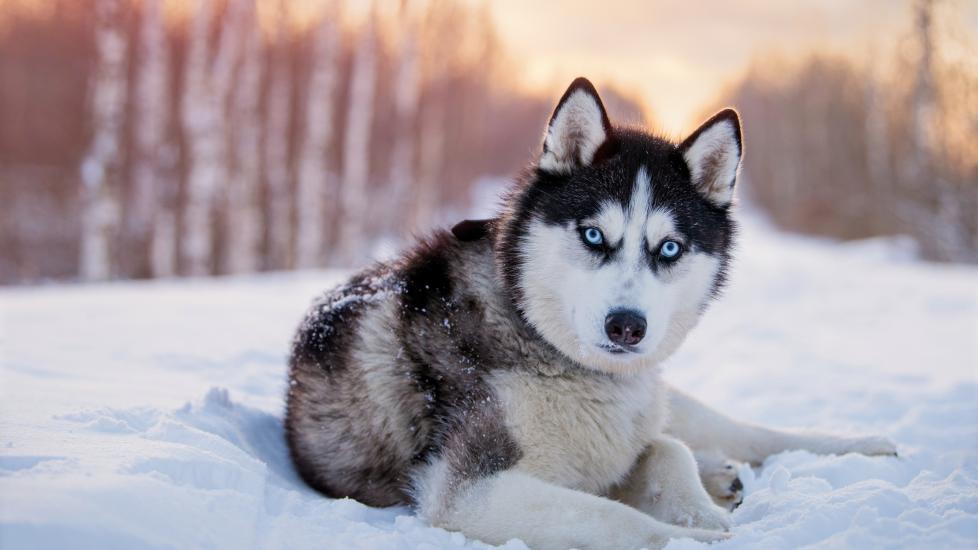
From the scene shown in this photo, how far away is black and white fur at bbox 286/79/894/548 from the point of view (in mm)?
2387

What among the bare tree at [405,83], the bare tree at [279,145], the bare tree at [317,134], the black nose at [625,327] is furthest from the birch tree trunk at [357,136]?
the black nose at [625,327]

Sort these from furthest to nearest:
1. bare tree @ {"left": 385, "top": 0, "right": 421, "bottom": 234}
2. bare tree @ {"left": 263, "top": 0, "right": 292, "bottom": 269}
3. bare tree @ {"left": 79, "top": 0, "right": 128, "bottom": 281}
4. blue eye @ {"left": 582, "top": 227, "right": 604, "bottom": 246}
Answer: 1. bare tree @ {"left": 385, "top": 0, "right": 421, "bottom": 234}
2. bare tree @ {"left": 263, "top": 0, "right": 292, "bottom": 269}
3. bare tree @ {"left": 79, "top": 0, "right": 128, "bottom": 281}
4. blue eye @ {"left": 582, "top": 227, "right": 604, "bottom": 246}

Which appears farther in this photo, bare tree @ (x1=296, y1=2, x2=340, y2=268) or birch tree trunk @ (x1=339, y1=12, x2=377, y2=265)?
birch tree trunk @ (x1=339, y1=12, x2=377, y2=265)

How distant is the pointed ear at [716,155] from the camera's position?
8.99ft

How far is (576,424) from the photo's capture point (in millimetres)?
2510

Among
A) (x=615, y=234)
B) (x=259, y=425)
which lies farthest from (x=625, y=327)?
(x=259, y=425)

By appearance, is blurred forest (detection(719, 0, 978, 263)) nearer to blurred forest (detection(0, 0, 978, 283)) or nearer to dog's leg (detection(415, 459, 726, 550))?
blurred forest (detection(0, 0, 978, 283))

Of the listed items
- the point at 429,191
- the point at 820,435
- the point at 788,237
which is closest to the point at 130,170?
the point at 429,191

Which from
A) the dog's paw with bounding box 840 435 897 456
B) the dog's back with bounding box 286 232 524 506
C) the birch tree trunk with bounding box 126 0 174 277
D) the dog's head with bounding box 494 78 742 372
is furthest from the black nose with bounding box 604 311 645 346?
the birch tree trunk with bounding box 126 0 174 277

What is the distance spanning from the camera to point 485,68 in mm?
31422

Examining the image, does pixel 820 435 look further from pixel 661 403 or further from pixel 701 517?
pixel 701 517

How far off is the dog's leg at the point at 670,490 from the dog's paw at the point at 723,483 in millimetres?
237

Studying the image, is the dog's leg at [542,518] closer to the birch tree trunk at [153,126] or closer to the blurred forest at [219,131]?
the blurred forest at [219,131]

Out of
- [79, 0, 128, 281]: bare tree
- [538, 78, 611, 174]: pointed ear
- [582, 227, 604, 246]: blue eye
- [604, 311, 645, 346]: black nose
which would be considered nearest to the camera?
[604, 311, 645, 346]: black nose
